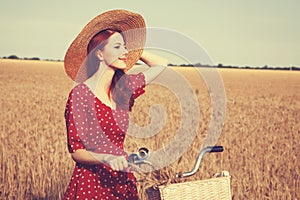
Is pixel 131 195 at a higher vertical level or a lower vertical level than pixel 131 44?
lower

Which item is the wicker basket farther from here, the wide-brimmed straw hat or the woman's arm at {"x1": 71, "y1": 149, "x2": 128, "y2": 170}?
the wide-brimmed straw hat

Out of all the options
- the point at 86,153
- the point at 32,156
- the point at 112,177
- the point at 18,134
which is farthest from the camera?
the point at 18,134

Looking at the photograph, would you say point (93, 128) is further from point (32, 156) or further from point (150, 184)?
point (32, 156)

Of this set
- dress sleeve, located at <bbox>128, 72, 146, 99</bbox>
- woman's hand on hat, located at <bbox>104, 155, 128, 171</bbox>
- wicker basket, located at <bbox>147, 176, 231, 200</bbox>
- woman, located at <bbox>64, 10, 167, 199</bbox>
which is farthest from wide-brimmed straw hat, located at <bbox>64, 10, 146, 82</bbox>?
wicker basket, located at <bbox>147, 176, 231, 200</bbox>

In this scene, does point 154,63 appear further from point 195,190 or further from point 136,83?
point 195,190

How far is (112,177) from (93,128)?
0.99 feet

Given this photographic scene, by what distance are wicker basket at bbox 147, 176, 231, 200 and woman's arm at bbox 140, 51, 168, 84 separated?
111cm

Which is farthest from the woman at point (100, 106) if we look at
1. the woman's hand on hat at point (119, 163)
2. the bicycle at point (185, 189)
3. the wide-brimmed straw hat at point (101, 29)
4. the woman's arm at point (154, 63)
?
the bicycle at point (185, 189)

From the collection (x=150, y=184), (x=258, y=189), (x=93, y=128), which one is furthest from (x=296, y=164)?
(x=150, y=184)

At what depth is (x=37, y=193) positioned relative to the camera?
5.25 metres

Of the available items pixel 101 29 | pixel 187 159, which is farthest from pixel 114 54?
pixel 187 159

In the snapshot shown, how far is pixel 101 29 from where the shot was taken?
3.20 metres

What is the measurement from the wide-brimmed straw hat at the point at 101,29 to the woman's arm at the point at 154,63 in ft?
0.21

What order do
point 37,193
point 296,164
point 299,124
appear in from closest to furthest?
point 37,193 < point 296,164 < point 299,124
